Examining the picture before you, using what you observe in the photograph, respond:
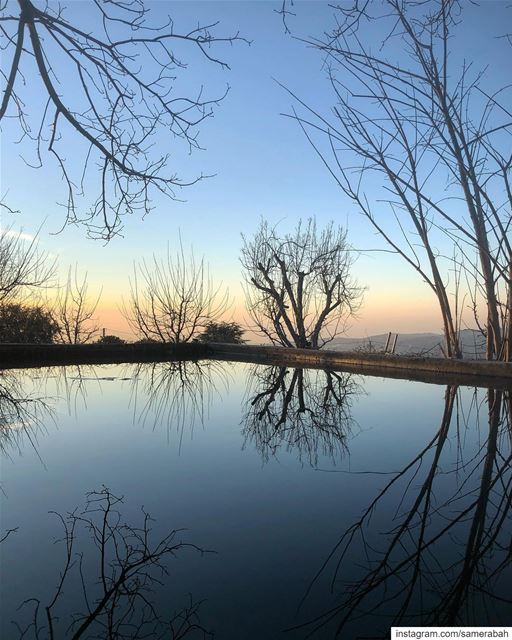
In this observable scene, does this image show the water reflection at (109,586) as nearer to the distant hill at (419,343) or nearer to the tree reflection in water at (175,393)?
the tree reflection in water at (175,393)

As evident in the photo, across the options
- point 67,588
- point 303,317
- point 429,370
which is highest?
point 303,317

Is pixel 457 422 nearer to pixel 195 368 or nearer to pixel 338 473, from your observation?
pixel 338 473

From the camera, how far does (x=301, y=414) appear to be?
2811 mm

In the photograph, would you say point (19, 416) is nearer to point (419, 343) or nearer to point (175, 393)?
point (175, 393)

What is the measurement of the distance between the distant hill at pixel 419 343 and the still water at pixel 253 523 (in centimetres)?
135

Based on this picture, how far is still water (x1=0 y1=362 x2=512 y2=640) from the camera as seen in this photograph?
37.3 inches

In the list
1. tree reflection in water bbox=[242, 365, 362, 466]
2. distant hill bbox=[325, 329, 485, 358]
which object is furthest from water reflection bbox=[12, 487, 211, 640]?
distant hill bbox=[325, 329, 485, 358]

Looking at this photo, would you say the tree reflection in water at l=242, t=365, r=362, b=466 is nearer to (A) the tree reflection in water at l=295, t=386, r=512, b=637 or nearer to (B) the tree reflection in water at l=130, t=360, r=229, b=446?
(B) the tree reflection in water at l=130, t=360, r=229, b=446

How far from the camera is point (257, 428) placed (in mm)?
2504

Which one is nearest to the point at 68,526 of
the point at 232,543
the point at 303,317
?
the point at 232,543

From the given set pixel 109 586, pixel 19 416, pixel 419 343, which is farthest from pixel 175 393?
pixel 419 343

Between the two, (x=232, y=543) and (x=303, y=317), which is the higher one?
(x=303, y=317)

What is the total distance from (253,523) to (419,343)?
5.72 metres

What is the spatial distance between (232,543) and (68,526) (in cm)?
46
